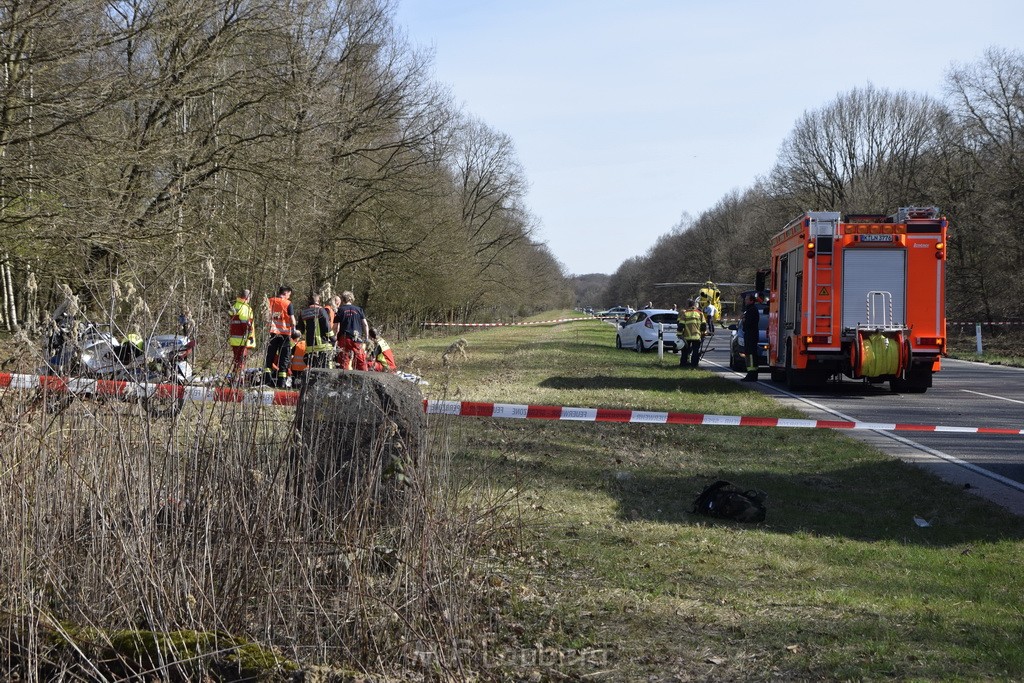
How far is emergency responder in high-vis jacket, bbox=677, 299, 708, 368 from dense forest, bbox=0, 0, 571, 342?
28.9 feet

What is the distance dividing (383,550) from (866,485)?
6222 millimetres

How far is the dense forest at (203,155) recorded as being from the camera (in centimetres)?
1451

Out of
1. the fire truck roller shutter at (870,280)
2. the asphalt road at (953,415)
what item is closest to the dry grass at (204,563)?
the asphalt road at (953,415)

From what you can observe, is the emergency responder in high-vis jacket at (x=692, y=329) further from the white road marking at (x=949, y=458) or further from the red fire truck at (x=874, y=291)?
the white road marking at (x=949, y=458)

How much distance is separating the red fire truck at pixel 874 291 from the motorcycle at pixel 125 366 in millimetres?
14251

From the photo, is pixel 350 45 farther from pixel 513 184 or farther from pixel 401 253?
pixel 513 184

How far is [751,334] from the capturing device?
72.7 ft

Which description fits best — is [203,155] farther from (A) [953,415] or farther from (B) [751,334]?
(A) [953,415]

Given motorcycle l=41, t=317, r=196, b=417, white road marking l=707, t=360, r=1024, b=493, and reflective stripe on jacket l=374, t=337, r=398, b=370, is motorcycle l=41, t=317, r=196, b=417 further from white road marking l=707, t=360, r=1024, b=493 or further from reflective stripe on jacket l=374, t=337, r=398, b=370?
white road marking l=707, t=360, r=1024, b=493

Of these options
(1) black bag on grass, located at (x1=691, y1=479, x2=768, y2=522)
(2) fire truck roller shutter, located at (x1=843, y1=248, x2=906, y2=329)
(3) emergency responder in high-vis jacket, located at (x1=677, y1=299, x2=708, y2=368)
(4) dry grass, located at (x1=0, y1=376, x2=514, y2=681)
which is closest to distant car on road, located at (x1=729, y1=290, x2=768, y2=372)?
(3) emergency responder in high-vis jacket, located at (x1=677, y1=299, x2=708, y2=368)

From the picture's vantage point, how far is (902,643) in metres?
5.23

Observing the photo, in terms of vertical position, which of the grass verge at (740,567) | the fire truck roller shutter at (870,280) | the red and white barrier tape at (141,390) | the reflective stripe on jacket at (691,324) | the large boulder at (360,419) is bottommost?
the grass verge at (740,567)

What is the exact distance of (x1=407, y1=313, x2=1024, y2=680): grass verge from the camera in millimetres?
5035

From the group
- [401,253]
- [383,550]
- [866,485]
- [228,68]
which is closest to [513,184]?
[401,253]
